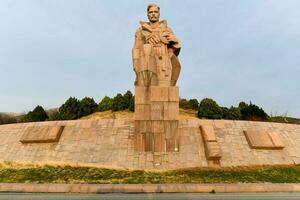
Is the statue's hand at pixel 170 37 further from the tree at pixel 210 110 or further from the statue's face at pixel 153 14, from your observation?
the tree at pixel 210 110

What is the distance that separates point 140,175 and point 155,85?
383 cm

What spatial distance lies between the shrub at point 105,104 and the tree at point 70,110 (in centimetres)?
199

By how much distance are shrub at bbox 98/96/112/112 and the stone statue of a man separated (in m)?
19.5

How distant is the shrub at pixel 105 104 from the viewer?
109 ft

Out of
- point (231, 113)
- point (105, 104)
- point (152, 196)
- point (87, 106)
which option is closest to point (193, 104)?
point (231, 113)

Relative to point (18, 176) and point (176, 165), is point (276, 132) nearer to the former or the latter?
point (176, 165)

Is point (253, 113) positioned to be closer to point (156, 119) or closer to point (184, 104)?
point (184, 104)

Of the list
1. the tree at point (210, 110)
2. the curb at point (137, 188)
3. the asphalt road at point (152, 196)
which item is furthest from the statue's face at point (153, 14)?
the tree at point (210, 110)

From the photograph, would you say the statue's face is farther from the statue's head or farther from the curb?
the curb

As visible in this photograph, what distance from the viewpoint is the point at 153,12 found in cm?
1374

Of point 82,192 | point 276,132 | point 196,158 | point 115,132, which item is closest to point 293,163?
point 276,132

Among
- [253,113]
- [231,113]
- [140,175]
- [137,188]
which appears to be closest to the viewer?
[137,188]

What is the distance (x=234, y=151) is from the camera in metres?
13.0

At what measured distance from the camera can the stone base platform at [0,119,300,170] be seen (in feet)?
40.7
